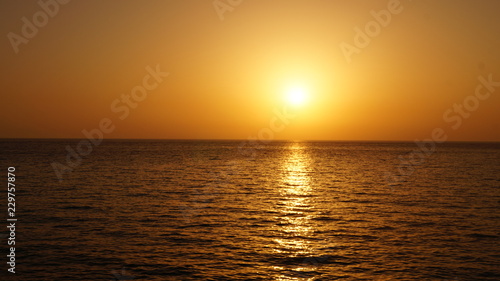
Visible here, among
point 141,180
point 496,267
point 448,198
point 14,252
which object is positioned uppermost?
point 141,180

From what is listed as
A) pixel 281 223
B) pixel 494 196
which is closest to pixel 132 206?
pixel 281 223

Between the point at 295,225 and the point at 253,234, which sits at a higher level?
the point at 295,225

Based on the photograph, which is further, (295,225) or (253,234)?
(295,225)

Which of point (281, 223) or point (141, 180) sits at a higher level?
point (141, 180)

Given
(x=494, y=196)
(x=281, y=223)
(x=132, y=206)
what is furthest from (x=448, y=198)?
(x=132, y=206)

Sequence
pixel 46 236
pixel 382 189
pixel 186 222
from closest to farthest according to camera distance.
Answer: pixel 46 236, pixel 186 222, pixel 382 189

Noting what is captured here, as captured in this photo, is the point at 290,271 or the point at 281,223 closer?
the point at 290,271

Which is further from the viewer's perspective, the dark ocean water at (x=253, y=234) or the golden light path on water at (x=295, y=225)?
the golden light path on water at (x=295, y=225)

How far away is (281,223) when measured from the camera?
3334 centimetres

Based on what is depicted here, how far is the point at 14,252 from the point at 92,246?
4.16m

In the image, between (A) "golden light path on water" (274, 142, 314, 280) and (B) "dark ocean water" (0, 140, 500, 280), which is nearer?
(B) "dark ocean water" (0, 140, 500, 280)

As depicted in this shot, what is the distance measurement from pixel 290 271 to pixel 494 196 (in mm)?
38049

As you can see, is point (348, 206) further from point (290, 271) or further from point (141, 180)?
point (141, 180)

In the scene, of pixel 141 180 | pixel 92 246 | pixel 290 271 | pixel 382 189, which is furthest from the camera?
pixel 141 180
